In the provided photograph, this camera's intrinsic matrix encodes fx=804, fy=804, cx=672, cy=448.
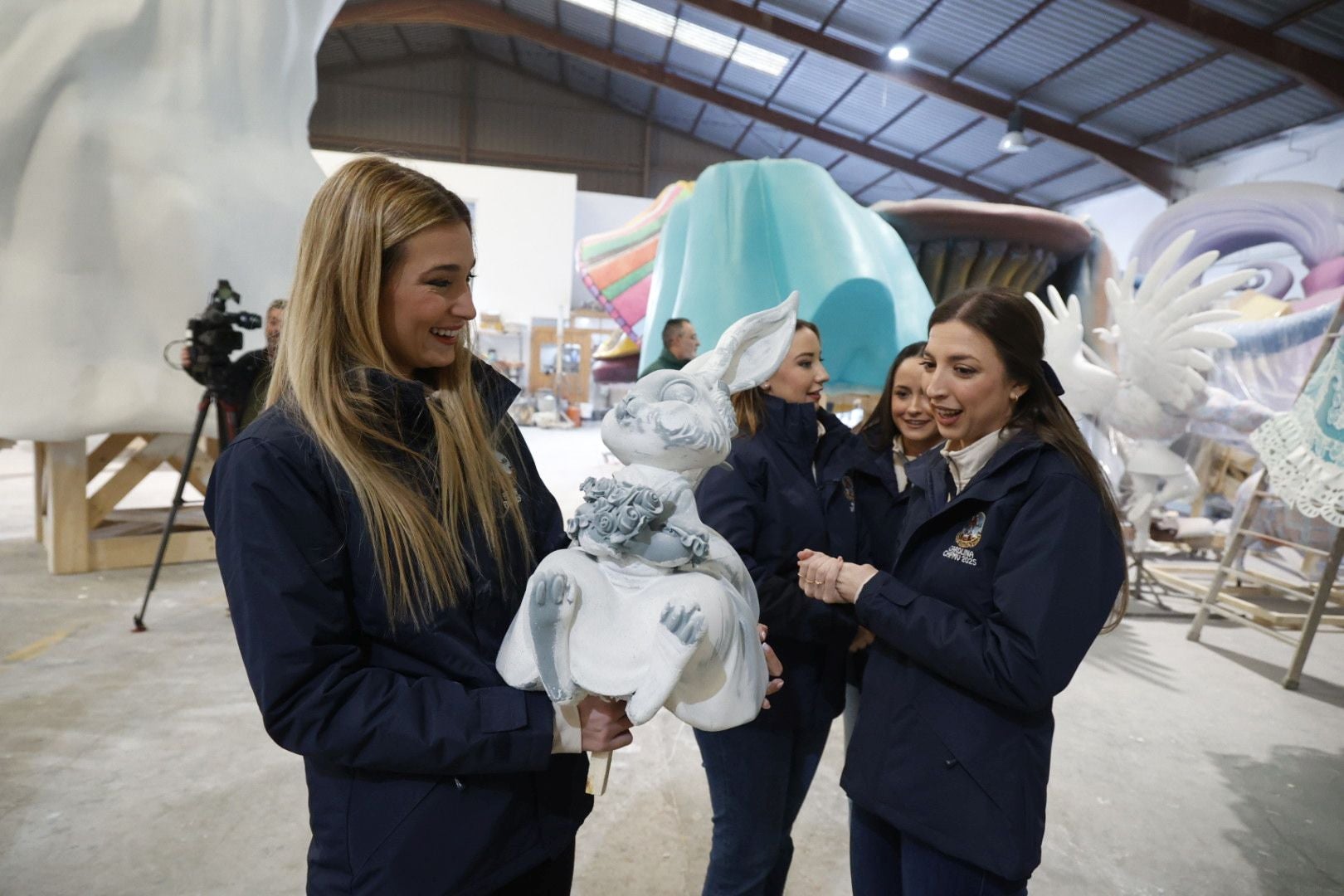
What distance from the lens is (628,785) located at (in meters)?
2.55

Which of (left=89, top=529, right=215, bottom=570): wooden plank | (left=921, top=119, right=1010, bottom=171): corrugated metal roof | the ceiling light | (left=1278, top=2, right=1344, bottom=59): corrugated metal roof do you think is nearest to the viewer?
(left=89, top=529, right=215, bottom=570): wooden plank

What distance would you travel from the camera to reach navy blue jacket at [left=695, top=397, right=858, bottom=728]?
1.55 metres

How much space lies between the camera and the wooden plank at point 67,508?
14.0 ft

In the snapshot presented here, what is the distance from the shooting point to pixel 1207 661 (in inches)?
159

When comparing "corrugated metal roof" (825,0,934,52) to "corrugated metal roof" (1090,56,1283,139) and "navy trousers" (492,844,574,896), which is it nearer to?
"corrugated metal roof" (1090,56,1283,139)

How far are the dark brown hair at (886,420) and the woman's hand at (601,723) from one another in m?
1.14

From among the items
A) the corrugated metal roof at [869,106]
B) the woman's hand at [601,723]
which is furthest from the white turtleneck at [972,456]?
the corrugated metal roof at [869,106]

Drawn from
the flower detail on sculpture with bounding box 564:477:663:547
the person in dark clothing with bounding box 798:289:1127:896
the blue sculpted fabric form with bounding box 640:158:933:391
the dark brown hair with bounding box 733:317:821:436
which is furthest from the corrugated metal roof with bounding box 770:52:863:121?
the flower detail on sculpture with bounding box 564:477:663:547

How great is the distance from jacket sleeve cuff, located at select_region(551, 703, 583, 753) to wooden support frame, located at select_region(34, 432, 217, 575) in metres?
3.89

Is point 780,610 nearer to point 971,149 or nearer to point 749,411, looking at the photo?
point 749,411

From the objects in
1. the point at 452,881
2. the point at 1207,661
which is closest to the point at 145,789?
the point at 452,881

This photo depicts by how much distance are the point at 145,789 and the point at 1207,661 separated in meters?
4.55

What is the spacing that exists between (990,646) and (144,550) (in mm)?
4927

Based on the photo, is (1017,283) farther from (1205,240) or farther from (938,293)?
(1205,240)
